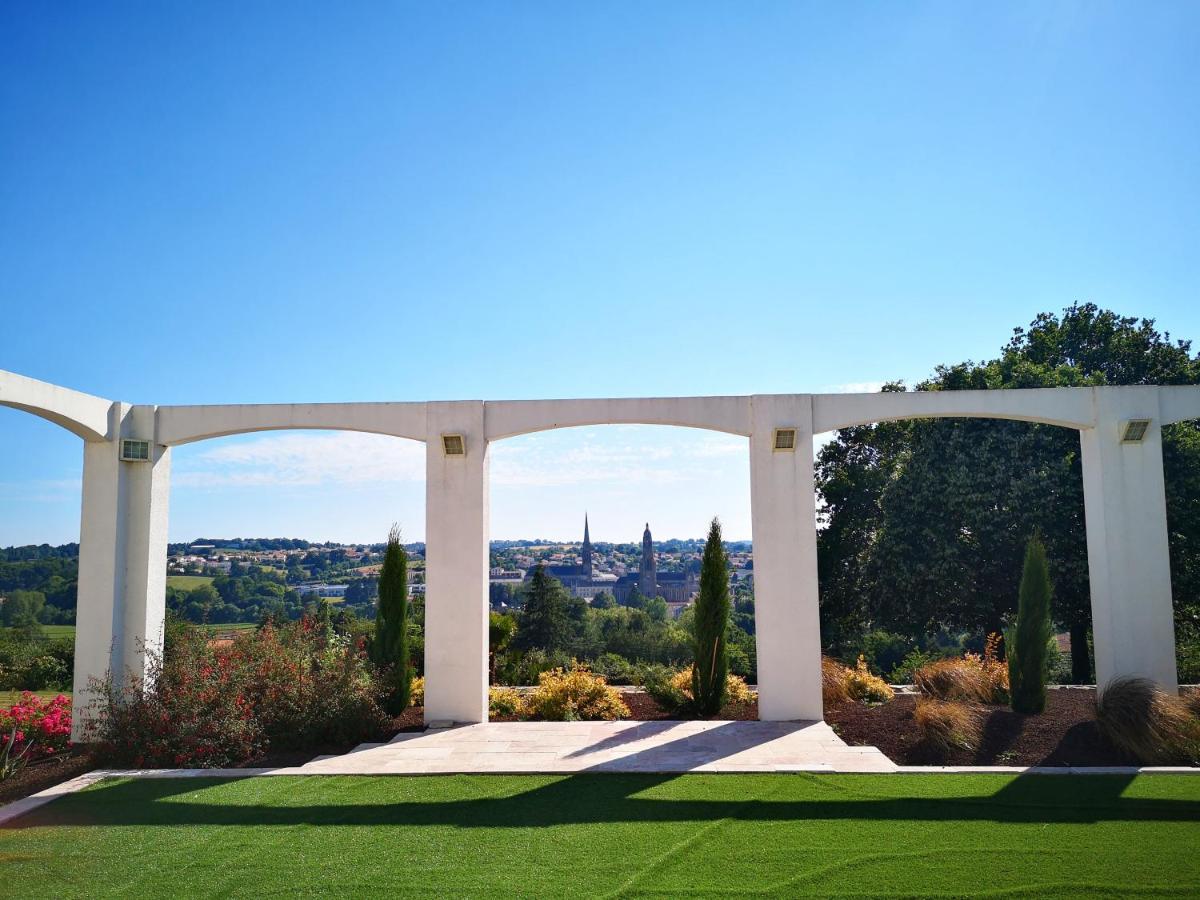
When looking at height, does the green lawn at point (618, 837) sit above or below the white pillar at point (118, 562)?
below

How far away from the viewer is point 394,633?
9.84 meters

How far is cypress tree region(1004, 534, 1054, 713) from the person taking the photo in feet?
30.2

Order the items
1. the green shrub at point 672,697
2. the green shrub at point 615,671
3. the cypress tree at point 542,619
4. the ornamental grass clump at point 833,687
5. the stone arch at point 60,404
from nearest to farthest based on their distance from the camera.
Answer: the stone arch at point 60,404 → the green shrub at point 672,697 → the ornamental grass clump at point 833,687 → the green shrub at point 615,671 → the cypress tree at point 542,619

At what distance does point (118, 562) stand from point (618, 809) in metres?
6.95

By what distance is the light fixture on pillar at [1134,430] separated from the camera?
9.43 m

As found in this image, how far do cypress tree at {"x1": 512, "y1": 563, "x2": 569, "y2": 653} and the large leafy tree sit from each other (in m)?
11.7

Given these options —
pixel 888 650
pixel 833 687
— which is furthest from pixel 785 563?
pixel 888 650

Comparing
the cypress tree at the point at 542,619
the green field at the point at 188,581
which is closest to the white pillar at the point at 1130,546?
the cypress tree at the point at 542,619

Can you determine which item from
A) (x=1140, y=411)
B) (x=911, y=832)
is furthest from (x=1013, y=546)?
(x=911, y=832)

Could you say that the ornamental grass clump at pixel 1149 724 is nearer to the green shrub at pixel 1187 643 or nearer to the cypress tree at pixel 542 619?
the green shrub at pixel 1187 643

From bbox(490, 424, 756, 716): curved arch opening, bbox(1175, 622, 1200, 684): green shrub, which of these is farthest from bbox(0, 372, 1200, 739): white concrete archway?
bbox(1175, 622, 1200, 684): green shrub

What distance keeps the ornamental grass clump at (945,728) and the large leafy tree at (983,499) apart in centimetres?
806

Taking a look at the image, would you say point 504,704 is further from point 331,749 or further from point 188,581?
point 188,581

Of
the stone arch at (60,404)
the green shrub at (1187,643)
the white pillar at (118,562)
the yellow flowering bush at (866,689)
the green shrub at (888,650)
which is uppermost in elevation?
the stone arch at (60,404)
